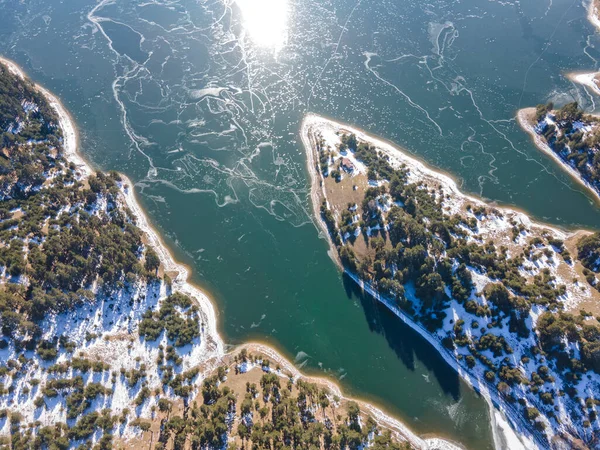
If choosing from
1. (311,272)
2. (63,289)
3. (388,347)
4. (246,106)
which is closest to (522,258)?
(388,347)

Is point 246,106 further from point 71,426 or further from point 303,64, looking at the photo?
point 71,426

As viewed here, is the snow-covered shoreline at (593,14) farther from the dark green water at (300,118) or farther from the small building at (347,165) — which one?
the small building at (347,165)

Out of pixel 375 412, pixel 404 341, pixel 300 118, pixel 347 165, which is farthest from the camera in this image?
pixel 300 118

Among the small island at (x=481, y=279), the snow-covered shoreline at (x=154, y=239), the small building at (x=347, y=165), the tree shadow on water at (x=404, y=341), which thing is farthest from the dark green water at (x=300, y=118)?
the small building at (x=347, y=165)

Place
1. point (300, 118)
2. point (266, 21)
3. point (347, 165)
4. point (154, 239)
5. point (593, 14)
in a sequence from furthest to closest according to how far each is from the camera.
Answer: point (593, 14), point (266, 21), point (300, 118), point (347, 165), point (154, 239)

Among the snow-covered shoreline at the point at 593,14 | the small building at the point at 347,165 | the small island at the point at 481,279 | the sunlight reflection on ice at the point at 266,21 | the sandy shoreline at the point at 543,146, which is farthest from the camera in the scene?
the snow-covered shoreline at the point at 593,14

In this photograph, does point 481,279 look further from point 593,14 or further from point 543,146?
point 593,14

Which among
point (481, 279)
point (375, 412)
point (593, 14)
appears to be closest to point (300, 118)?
point (481, 279)
